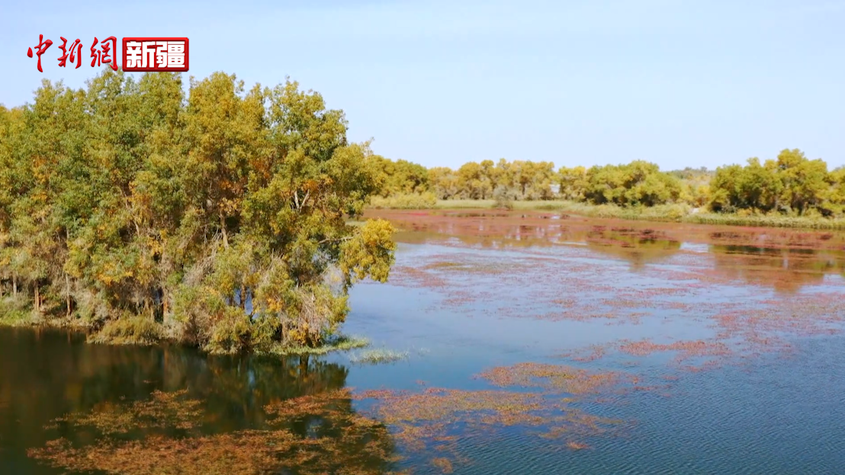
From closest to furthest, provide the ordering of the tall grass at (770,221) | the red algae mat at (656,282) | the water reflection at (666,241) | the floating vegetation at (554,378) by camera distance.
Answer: the floating vegetation at (554,378), the red algae mat at (656,282), the water reflection at (666,241), the tall grass at (770,221)

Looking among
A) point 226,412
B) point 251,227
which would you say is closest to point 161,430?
point 226,412

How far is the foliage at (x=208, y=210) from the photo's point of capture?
3144cm

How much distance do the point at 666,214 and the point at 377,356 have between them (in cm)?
9930

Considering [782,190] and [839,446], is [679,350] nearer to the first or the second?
[839,446]

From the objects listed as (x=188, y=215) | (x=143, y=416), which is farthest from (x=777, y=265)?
(x=143, y=416)

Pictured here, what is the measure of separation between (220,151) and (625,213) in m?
106

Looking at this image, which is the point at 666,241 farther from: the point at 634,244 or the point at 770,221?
the point at 770,221

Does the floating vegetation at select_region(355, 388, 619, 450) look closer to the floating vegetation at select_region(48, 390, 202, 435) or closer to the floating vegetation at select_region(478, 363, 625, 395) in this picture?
the floating vegetation at select_region(478, 363, 625, 395)

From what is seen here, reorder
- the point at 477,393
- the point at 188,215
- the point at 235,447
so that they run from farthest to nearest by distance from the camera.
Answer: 1. the point at 188,215
2. the point at 477,393
3. the point at 235,447

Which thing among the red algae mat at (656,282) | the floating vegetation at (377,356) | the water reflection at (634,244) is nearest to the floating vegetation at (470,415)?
the floating vegetation at (377,356)

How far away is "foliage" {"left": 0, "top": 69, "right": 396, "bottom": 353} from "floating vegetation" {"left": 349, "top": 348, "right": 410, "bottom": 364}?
1592 millimetres

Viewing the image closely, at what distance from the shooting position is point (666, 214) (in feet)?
403

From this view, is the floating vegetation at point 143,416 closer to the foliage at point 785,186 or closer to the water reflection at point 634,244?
the water reflection at point 634,244

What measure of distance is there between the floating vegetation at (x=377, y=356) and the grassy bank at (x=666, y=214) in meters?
89.6
